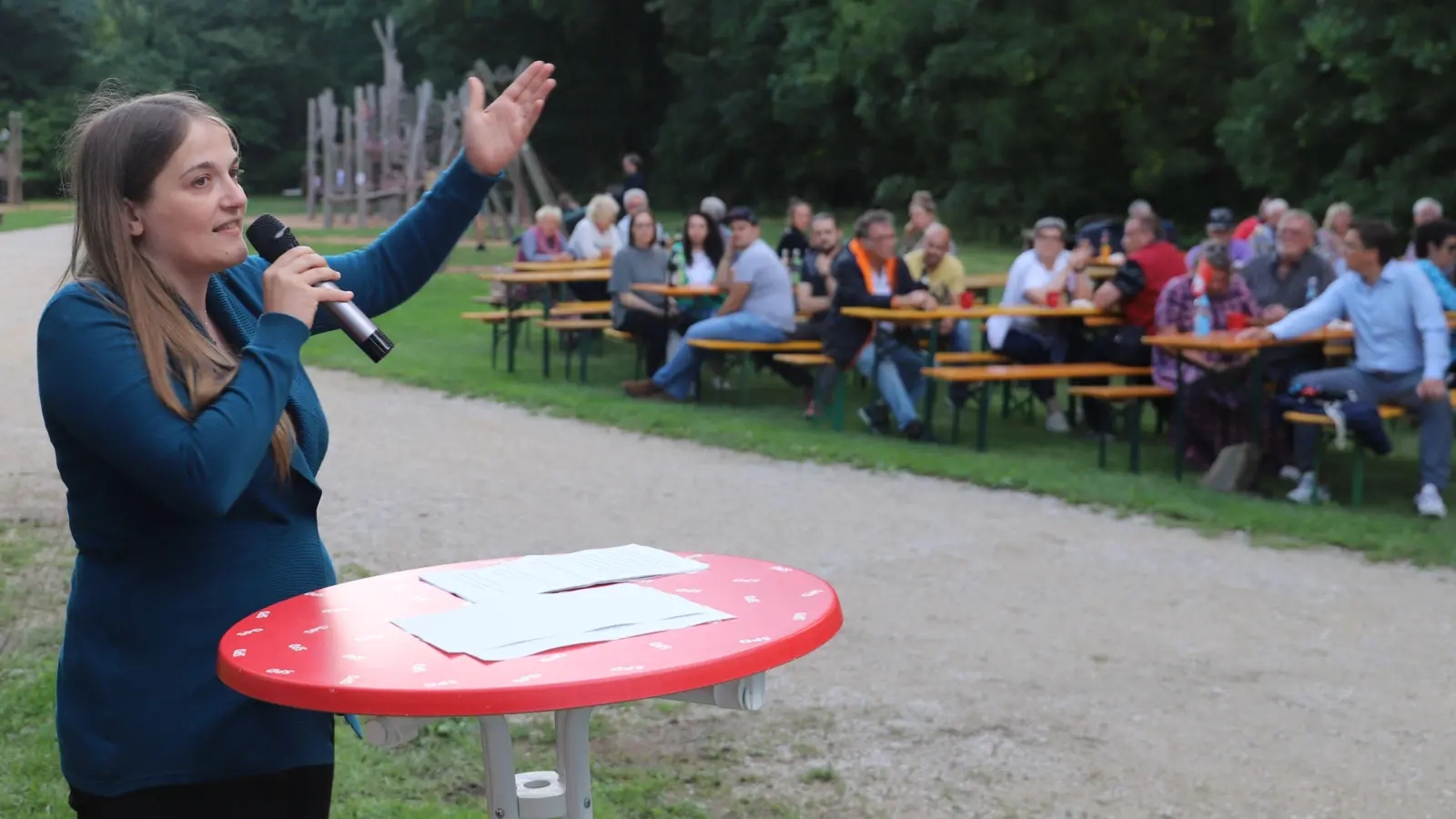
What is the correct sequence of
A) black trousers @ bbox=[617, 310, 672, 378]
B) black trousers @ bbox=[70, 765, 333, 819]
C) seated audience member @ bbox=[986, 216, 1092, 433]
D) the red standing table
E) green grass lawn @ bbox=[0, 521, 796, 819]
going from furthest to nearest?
black trousers @ bbox=[617, 310, 672, 378] → seated audience member @ bbox=[986, 216, 1092, 433] → green grass lawn @ bbox=[0, 521, 796, 819] → black trousers @ bbox=[70, 765, 333, 819] → the red standing table

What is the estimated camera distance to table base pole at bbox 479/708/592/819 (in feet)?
7.64

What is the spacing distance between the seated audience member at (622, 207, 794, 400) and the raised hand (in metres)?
Result: 9.06

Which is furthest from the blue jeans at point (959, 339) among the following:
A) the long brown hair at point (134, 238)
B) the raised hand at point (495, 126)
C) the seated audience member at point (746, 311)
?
the long brown hair at point (134, 238)

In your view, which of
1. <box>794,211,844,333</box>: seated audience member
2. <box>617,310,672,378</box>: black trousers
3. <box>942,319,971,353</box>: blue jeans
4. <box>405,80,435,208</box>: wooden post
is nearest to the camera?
<box>794,211,844,333</box>: seated audience member

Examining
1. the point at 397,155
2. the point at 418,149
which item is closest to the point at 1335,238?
the point at 418,149

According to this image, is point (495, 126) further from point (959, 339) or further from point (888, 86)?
point (888, 86)

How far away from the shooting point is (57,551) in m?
7.10

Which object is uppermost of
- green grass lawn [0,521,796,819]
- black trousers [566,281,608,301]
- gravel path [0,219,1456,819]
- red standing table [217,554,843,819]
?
red standing table [217,554,843,819]

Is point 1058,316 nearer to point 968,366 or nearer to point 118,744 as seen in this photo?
point 968,366

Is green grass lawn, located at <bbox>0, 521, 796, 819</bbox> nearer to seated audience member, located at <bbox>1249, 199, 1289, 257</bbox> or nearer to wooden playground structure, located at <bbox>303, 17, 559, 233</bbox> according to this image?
seated audience member, located at <bbox>1249, 199, 1289, 257</bbox>

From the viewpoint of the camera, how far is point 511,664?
6.51ft

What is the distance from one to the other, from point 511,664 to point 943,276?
10.5m

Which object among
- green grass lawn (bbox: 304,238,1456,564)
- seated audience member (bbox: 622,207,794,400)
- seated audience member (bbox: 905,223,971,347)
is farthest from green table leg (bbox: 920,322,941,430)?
seated audience member (bbox: 622,207,794,400)

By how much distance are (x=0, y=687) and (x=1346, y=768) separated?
4072 millimetres
